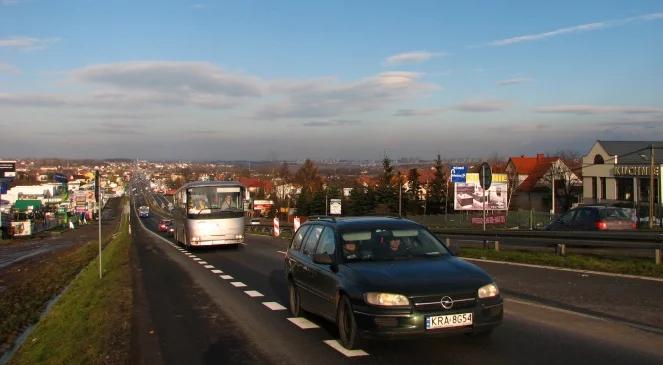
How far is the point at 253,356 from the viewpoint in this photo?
24.5ft

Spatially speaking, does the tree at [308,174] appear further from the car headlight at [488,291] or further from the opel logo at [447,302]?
the opel logo at [447,302]

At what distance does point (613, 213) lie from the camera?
22781 mm

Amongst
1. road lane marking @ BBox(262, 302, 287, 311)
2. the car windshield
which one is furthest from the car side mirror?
road lane marking @ BBox(262, 302, 287, 311)

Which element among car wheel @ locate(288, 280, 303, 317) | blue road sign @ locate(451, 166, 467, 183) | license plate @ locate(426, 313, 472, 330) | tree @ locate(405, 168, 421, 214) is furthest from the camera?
tree @ locate(405, 168, 421, 214)

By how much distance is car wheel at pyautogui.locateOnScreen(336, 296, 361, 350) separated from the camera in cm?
737

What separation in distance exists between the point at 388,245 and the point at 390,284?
4.27 feet

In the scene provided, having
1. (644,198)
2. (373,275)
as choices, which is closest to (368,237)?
(373,275)

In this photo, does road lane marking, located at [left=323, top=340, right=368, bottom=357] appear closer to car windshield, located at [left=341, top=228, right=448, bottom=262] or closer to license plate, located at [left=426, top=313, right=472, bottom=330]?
license plate, located at [left=426, top=313, right=472, bottom=330]

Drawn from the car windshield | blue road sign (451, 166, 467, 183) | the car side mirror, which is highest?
blue road sign (451, 166, 467, 183)

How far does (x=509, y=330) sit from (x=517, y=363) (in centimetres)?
181

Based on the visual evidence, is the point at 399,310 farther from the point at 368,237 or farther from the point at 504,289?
the point at 504,289

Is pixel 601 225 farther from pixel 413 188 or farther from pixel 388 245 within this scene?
pixel 413 188

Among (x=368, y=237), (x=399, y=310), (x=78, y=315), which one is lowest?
(x=78, y=315)

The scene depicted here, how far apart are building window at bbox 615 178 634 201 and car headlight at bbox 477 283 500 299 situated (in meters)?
61.8
